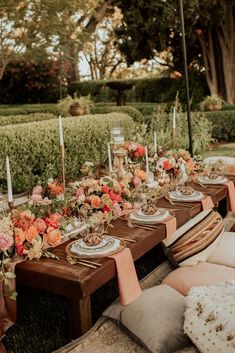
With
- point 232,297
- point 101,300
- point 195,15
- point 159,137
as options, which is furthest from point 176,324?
point 195,15

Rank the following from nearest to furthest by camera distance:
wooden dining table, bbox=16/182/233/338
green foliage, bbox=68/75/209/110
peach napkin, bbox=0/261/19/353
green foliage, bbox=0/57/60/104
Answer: wooden dining table, bbox=16/182/233/338, peach napkin, bbox=0/261/19/353, green foliage, bbox=68/75/209/110, green foliage, bbox=0/57/60/104

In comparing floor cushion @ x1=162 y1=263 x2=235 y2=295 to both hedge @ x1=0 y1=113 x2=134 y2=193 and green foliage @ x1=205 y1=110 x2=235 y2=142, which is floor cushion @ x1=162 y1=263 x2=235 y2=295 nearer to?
hedge @ x1=0 y1=113 x2=134 y2=193

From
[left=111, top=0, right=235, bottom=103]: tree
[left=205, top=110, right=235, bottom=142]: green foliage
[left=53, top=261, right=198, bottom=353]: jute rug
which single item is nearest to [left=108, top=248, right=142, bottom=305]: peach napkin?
[left=53, top=261, right=198, bottom=353]: jute rug

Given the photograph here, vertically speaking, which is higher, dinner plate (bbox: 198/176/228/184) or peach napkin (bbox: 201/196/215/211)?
dinner plate (bbox: 198/176/228/184)

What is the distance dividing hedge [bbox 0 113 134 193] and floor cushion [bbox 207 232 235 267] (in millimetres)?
3356

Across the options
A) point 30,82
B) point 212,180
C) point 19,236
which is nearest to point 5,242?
point 19,236

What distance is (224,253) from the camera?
119 inches

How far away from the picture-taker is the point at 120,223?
2857mm

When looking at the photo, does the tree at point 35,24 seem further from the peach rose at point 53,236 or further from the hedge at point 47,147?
the peach rose at point 53,236

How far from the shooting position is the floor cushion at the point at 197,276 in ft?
8.65

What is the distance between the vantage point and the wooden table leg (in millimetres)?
2299

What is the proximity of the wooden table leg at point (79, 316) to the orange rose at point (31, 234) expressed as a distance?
37 centimetres

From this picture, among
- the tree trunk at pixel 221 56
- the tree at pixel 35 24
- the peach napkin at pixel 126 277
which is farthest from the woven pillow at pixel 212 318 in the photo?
the tree trunk at pixel 221 56

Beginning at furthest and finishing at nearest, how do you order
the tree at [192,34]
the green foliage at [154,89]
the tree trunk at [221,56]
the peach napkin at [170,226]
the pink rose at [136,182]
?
the green foliage at [154,89], the tree trunk at [221,56], the tree at [192,34], the pink rose at [136,182], the peach napkin at [170,226]
